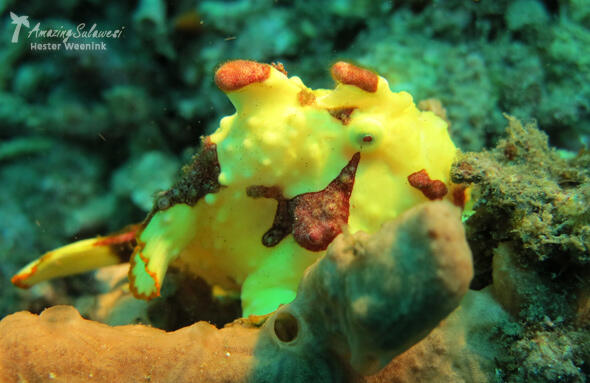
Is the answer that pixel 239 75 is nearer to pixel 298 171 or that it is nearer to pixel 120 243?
pixel 298 171

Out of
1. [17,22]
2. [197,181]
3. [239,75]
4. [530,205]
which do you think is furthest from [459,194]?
[17,22]

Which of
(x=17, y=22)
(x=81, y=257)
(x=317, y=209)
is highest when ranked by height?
(x=317, y=209)

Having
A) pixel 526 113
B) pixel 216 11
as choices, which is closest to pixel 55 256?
pixel 216 11

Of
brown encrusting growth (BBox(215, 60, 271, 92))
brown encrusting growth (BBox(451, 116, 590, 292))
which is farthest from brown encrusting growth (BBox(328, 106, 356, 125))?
brown encrusting growth (BBox(451, 116, 590, 292))

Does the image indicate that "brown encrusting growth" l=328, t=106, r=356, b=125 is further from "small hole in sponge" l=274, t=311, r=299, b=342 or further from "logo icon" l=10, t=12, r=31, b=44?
"logo icon" l=10, t=12, r=31, b=44

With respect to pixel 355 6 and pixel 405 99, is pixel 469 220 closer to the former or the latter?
pixel 405 99
